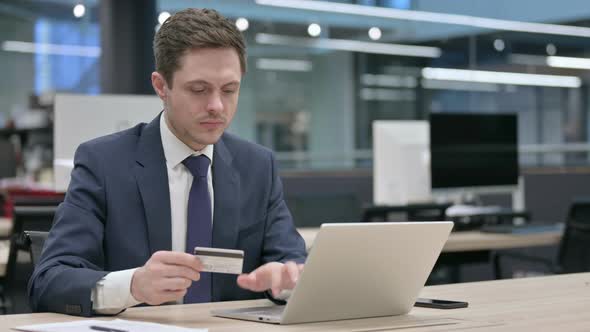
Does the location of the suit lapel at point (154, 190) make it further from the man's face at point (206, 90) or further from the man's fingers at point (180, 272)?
the man's fingers at point (180, 272)

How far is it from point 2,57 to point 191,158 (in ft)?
30.7

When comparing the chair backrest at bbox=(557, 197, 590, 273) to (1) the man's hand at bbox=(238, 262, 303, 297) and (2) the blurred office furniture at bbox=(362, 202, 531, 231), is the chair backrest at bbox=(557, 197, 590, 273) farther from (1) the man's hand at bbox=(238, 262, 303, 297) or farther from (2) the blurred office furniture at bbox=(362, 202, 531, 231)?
(1) the man's hand at bbox=(238, 262, 303, 297)

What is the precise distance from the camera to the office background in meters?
8.88

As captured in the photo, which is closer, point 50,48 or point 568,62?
point 568,62

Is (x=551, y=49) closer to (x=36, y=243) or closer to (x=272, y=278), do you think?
(x=36, y=243)

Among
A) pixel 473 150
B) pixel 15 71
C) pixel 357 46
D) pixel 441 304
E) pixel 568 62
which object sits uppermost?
pixel 357 46

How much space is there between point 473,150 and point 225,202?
3.54 meters

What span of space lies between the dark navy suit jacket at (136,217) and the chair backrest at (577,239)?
3.17 metres

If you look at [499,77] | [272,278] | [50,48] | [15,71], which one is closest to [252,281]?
[272,278]

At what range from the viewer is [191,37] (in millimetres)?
2094

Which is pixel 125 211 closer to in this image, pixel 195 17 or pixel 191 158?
pixel 191 158

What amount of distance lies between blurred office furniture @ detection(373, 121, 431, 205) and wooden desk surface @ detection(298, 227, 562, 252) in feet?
1.40

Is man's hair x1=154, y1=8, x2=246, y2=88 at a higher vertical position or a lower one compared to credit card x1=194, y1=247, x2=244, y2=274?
higher

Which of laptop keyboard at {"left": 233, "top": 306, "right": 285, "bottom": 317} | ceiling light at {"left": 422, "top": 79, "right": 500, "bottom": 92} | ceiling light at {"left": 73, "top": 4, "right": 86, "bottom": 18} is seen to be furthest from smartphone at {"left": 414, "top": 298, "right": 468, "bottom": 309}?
ceiling light at {"left": 73, "top": 4, "right": 86, "bottom": 18}
